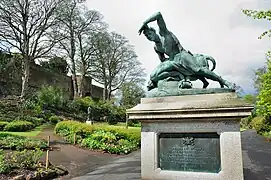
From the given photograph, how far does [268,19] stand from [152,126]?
946 cm

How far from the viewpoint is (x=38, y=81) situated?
3338cm

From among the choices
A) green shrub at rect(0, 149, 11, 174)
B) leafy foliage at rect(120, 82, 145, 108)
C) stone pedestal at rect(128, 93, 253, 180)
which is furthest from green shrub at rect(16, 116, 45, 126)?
stone pedestal at rect(128, 93, 253, 180)

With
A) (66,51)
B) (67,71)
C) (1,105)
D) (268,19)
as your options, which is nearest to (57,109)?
(1,105)

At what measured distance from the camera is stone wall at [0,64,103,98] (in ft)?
92.4

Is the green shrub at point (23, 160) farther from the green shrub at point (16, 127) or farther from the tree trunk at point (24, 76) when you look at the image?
the tree trunk at point (24, 76)

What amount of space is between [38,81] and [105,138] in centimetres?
2111

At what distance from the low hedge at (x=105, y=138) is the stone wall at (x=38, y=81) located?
13.7 metres

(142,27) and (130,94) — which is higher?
(130,94)

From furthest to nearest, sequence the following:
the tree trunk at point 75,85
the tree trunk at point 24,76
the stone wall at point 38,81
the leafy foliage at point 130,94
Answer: the leafy foliage at point 130,94, the tree trunk at point 75,85, the stone wall at point 38,81, the tree trunk at point 24,76

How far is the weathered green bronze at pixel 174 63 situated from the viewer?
529 centimetres

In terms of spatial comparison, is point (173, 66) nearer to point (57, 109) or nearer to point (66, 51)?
point (57, 109)

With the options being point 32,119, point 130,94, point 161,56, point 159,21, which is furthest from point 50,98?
point 159,21

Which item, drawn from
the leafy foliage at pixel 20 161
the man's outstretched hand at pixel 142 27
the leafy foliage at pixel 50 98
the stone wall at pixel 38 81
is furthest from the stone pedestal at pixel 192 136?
the stone wall at pixel 38 81

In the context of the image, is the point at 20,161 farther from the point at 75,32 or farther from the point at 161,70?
the point at 75,32
